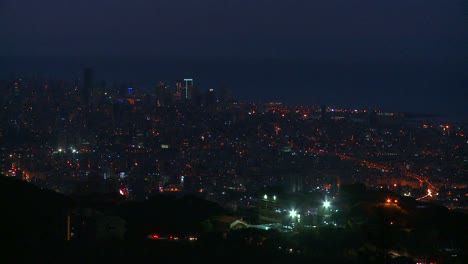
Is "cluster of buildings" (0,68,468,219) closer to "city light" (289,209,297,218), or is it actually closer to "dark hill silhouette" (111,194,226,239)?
"city light" (289,209,297,218)

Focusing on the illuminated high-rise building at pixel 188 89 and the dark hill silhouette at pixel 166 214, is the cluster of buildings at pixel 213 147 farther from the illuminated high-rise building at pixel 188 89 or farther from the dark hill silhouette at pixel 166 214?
the dark hill silhouette at pixel 166 214

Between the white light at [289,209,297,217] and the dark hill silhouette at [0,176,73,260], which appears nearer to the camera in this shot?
the dark hill silhouette at [0,176,73,260]

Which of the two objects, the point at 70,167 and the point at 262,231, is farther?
the point at 70,167

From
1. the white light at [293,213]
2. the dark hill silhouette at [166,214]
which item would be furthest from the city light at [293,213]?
the dark hill silhouette at [166,214]

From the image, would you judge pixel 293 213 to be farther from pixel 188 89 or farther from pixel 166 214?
pixel 188 89

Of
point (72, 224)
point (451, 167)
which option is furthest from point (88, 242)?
point (451, 167)

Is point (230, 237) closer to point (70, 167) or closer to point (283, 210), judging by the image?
point (283, 210)

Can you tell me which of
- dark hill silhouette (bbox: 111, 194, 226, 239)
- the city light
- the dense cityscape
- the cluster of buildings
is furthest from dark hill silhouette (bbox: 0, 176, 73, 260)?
the city light

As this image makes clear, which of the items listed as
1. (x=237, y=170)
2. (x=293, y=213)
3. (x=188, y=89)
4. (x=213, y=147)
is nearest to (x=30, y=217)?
(x=293, y=213)
